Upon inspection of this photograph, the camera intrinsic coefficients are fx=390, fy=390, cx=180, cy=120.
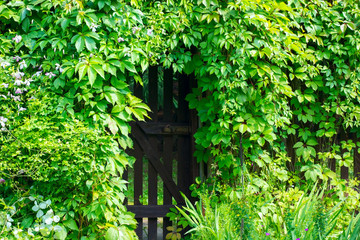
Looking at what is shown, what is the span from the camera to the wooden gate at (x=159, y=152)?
362 centimetres

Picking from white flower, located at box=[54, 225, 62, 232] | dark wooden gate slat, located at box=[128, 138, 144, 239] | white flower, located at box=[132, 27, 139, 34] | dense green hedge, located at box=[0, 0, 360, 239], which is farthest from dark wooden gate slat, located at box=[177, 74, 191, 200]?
white flower, located at box=[54, 225, 62, 232]

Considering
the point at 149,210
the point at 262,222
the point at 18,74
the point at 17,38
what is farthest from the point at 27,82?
the point at 262,222

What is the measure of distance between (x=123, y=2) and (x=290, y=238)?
194 cm

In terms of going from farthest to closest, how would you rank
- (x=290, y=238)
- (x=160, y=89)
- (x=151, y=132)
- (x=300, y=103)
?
(x=160, y=89) < (x=300, y=103) < (x=151, y=132) < (x=290, y=238)

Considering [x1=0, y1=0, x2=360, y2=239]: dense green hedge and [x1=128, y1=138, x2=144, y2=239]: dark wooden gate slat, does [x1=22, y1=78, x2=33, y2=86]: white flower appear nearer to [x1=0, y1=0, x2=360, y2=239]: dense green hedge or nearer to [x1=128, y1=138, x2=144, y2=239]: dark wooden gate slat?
[x1=0, y1=0, x2=360, y2=239]: dense green hedge

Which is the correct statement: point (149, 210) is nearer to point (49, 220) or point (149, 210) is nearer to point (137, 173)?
point (137, 173)

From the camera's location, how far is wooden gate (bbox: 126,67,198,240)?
3.62 m

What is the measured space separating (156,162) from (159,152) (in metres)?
0.11

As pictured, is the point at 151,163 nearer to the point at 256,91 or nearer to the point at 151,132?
the point at 151,132

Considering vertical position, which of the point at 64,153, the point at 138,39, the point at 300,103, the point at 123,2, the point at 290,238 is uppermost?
the point at 123,2

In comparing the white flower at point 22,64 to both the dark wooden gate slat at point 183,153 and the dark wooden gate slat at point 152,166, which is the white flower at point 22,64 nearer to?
the dark wooden gate slat at point 152,166

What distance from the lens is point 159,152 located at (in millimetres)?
3754

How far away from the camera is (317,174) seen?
377 centimetres

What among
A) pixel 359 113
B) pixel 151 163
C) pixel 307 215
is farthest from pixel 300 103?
pixel 151 163
